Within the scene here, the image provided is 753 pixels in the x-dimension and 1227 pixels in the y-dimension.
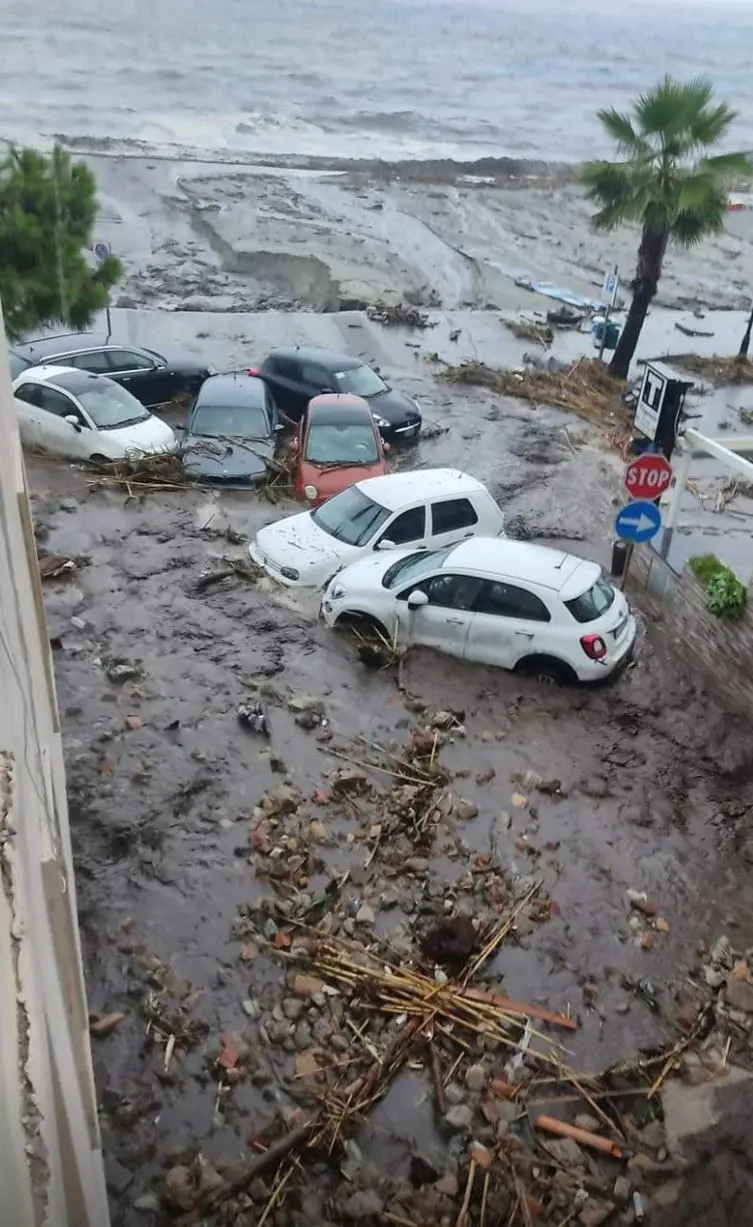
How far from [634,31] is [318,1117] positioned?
219 m

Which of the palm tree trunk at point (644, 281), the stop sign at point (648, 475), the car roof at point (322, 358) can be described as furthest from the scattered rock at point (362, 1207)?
the palm tree trunk at point (644, 281)

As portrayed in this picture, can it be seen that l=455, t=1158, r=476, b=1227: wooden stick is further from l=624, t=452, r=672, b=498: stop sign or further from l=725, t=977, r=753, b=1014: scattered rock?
l=624, t=452, r=672, b=498: stop sign

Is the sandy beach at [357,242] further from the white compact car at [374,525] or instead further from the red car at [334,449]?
the white compact car at [374,525]

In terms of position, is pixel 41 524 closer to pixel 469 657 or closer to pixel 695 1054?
pixel 469 657

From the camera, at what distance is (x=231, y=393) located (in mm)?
16047

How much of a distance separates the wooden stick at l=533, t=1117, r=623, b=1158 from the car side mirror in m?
5.47

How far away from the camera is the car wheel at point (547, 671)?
9.87 meters

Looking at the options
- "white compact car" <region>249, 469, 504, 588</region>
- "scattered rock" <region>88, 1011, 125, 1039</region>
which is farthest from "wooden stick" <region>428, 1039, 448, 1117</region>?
"white compact car" <region>249, 469, 504, 588</region>

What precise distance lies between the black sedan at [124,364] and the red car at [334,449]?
13.6 ft

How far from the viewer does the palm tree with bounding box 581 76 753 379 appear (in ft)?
62.1

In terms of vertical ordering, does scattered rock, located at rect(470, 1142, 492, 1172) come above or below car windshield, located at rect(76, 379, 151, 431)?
below

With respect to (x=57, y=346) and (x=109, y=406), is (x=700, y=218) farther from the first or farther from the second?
(x=57, y=346)

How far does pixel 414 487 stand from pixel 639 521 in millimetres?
3111

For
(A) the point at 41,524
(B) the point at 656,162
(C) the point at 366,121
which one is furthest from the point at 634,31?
(A) the point at 41,524
